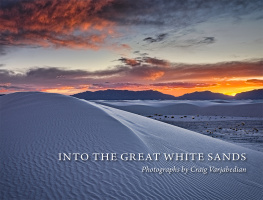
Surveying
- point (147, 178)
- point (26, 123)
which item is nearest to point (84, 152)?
point (147, 178)

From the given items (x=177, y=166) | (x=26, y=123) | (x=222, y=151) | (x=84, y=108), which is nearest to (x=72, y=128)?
(x=26, y=123)

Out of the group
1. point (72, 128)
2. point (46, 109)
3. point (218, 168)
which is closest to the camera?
point (218, 168)

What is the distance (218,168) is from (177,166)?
4.91ft

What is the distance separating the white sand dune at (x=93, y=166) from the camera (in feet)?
13.8

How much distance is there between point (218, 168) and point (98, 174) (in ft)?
12.7

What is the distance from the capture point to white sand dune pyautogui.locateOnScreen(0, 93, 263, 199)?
13.8ft

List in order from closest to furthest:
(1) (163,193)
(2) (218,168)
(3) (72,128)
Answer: (1) (163,193)
(2) (218,168)
(3) (72,128)

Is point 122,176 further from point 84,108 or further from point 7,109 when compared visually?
point 7,109

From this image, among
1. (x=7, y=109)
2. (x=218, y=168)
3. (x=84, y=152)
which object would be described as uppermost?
(x=7, y=109)

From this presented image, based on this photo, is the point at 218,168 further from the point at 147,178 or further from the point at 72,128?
the point at 72,128

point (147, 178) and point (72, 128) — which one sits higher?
point (72, 128)

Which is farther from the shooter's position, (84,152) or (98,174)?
(84,152)

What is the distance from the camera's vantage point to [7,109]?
9961 mm

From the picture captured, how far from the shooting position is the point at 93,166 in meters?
5.09
